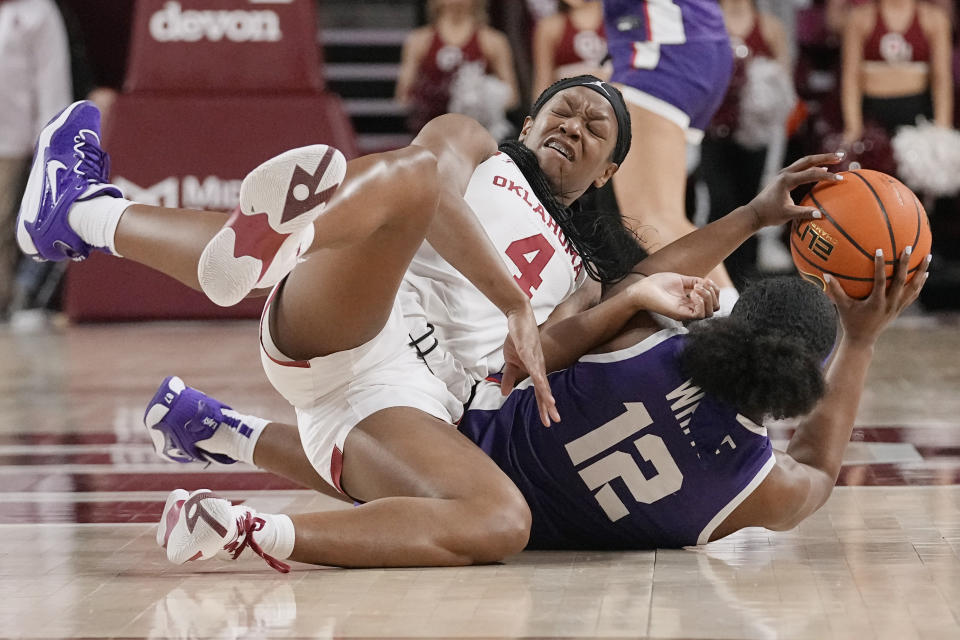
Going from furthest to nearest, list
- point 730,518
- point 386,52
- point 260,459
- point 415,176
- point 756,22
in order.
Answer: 1. point 386,52
2. point 756,22
3. point 260,459
4. point 730,518
5. point 415,176

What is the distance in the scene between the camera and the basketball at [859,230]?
2943 mm

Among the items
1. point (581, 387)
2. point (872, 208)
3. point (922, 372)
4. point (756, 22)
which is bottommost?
point (922, 372)

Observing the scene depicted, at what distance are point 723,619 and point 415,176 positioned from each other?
1.00 meters

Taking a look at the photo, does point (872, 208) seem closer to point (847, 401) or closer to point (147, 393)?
point (847, 401)

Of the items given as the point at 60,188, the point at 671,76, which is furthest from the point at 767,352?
the point at 671,76

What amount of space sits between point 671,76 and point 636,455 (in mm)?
2095

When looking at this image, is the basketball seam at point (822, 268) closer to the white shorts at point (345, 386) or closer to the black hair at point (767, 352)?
the black hair at point (767, 352)

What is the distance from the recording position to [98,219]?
286cm

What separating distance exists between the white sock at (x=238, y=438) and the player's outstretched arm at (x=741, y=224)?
1.01 m

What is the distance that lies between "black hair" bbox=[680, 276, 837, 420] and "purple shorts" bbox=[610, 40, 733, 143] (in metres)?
1.85

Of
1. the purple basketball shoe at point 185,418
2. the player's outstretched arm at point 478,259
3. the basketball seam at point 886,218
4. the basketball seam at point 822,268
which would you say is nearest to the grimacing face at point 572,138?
the player's outstretched arm at point 478,259

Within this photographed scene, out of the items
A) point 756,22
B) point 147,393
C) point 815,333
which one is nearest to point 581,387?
point 815,333

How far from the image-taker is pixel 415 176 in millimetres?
2697

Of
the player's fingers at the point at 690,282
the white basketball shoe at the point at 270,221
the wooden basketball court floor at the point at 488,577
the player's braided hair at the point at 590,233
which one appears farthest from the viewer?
the player's braided hair at the point at 590,233
